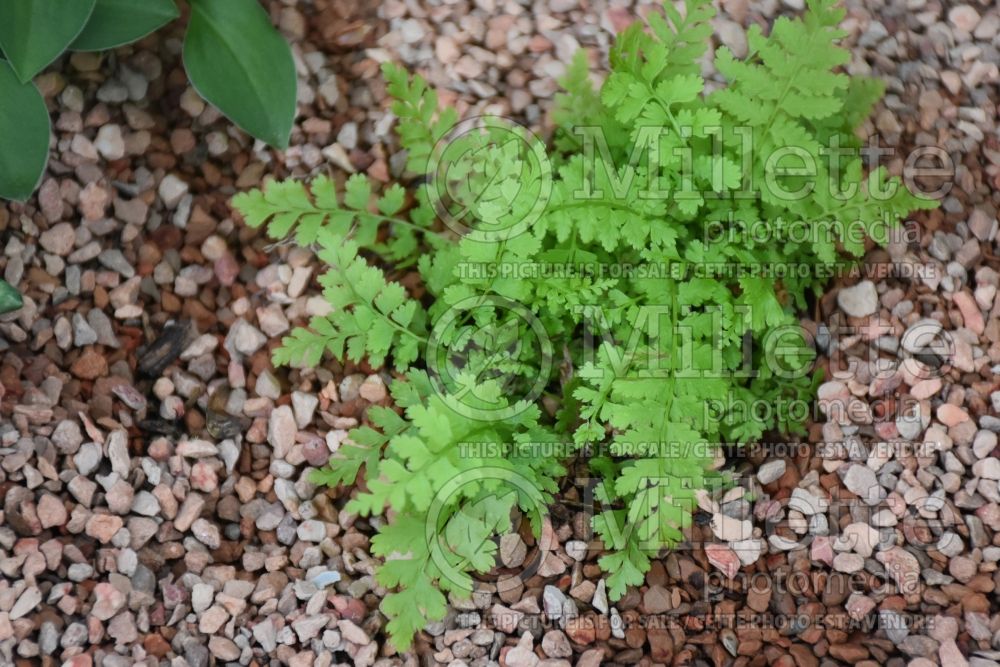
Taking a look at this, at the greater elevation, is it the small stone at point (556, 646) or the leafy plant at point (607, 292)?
the leafy plant at point (607, 292)

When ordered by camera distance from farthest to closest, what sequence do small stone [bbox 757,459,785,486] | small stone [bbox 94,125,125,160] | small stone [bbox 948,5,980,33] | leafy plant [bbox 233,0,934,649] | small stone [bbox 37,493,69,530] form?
small stone [bbox 948,5,980,33], small stone [bbox 94,125,125,160], small stone [bbox 757,459,785,486], small stone [bbox 37,493,69,530], leafy plant [bbox 233,0,934,649]

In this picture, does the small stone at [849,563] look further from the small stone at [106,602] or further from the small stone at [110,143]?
the small stone at [110,143]

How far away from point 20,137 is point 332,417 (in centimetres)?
66

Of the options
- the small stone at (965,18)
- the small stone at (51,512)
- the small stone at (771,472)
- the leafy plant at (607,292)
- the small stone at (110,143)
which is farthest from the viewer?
the small stone at (965,18)

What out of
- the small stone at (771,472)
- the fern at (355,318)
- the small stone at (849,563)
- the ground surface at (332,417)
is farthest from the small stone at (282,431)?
the small stone at (849,563)

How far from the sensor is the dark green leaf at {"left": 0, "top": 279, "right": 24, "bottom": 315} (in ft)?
4.83

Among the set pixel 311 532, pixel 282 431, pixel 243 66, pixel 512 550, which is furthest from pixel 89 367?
pixel 512 550

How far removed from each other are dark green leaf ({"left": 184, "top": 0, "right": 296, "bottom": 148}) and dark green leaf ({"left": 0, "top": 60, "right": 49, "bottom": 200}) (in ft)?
0.82

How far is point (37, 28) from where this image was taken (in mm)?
1479

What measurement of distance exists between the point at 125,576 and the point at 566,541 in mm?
686

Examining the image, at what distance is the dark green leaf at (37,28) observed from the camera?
58.0 inches

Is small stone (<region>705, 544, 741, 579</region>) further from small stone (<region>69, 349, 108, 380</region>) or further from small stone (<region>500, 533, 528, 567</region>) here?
small stone (<region>69, 349, 108, 380</region>)

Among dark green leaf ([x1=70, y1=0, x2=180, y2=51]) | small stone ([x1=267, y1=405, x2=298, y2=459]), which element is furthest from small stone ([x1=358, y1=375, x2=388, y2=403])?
dark green leaf ([x1=70, y1=0, x2=180, y2=51])

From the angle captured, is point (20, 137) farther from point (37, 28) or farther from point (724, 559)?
point (724, 559)
